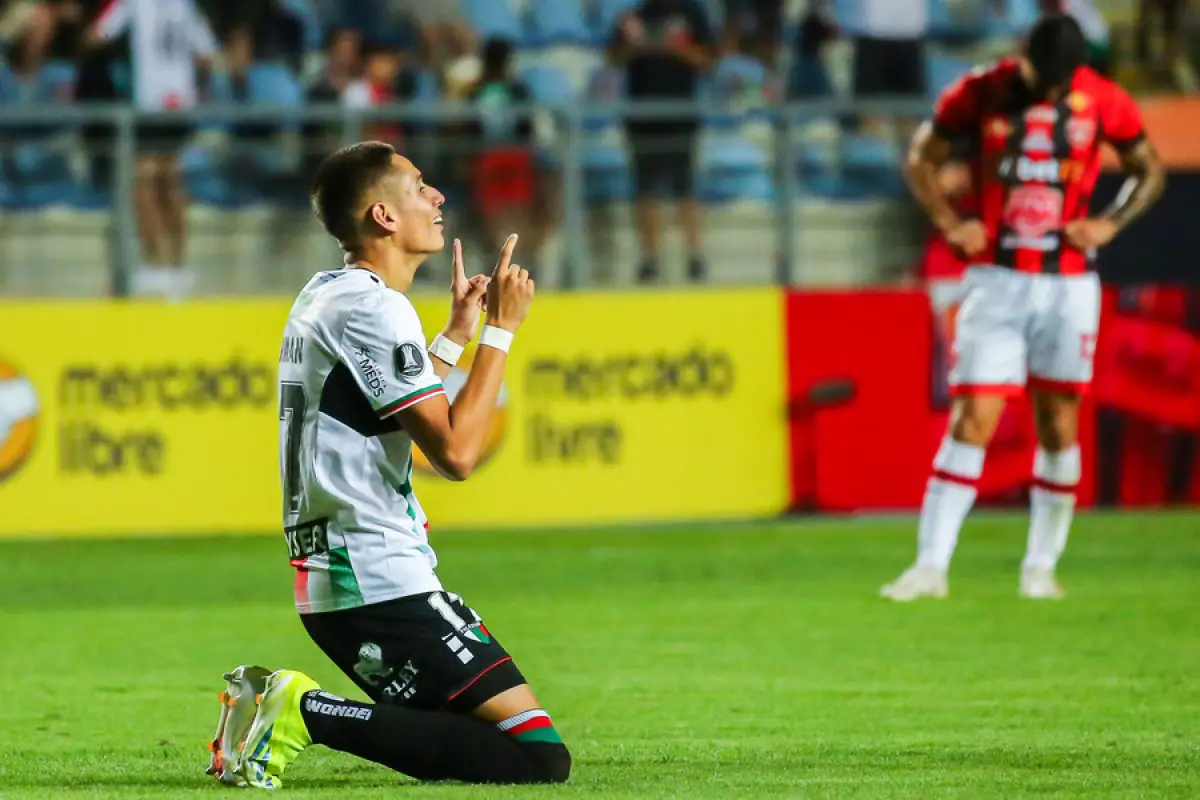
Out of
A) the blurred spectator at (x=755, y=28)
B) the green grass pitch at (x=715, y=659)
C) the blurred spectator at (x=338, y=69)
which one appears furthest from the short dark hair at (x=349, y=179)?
the blurred spectator at (x=755, y=28)

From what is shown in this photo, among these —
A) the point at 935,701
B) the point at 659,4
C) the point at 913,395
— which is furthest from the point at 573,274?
the point at 935,701

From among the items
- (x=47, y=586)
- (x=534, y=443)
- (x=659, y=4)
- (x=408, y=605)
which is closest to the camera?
(x=408, y=605)

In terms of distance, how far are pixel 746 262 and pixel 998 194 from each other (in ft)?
14.3

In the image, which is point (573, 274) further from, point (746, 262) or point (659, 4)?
point (659, 4)

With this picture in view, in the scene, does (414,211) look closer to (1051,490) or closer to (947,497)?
(947,497)

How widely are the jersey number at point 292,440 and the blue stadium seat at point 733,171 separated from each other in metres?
8.57

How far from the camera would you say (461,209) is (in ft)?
43.5

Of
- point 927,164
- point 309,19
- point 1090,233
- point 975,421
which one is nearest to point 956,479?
point 975,421

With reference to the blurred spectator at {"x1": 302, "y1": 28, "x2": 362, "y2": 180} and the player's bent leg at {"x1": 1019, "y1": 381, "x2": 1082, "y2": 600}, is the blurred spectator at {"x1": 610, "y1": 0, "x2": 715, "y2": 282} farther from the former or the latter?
the player's bent leg at {"x1": 1019, "y1": 381, "x2": 1082, "y2": 600}

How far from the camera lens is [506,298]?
5.24 metres

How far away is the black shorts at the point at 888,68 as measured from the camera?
49.3ft

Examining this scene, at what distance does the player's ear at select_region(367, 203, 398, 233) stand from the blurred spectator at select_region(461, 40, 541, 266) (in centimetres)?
789

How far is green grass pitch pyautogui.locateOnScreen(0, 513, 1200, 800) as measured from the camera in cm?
552

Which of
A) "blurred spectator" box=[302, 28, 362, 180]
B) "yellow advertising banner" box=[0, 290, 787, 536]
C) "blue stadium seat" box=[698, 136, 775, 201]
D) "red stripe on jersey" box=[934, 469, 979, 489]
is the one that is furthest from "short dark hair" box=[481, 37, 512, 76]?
"red stripe on jersey" box=[934, 469, 979, 489]
